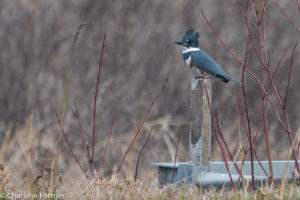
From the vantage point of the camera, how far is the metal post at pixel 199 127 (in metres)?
4.11

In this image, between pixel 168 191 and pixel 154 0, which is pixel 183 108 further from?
pixel 168 191

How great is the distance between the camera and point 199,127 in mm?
4137

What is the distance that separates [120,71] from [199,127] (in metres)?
4.40

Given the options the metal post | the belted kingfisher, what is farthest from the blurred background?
the metal post

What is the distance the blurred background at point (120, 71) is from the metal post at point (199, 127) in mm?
2878

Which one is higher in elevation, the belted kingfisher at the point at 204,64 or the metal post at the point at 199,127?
the belted kingfisher at the point at 204,64

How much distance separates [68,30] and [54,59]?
0.58 meters

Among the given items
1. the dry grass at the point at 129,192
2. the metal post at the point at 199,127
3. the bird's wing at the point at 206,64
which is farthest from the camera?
the bird's wing at the point at 206,64

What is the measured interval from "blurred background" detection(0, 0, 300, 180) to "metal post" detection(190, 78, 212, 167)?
113 inches

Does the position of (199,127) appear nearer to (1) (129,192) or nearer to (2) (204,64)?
(2) (204,64)

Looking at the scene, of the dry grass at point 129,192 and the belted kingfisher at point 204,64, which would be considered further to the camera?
the belted kingfisher at point 204,64

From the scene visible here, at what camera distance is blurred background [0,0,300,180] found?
25.2 feet

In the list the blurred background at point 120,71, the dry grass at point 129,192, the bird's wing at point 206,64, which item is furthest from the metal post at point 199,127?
the blurred background at point 120,71

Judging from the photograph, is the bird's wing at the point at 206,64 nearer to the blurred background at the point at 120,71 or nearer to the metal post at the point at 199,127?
the metal post at the point at 199,127
